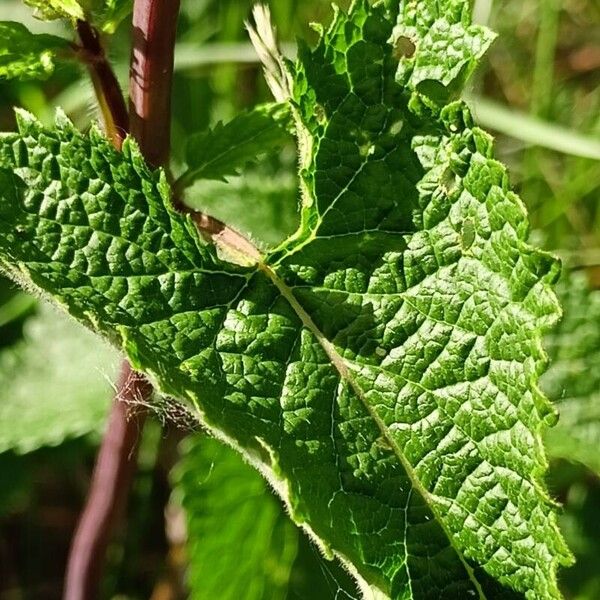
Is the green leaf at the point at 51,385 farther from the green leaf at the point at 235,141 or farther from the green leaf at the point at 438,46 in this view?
the green leaf at the point at 438,46

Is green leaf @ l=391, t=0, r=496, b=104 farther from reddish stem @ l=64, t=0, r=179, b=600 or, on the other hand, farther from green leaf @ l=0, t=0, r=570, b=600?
reddish stem @ l=64, t=0, r=179, b=600

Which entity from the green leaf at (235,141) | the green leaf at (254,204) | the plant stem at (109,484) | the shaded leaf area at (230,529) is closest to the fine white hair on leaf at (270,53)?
the green leaf at (235,141)

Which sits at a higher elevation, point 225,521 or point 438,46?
point 438,46

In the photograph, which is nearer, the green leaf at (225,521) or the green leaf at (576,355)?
the green leaf at (225,521)

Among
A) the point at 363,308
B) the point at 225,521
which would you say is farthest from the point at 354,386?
the point at 225,521

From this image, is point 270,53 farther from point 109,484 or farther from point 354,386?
point 109,484

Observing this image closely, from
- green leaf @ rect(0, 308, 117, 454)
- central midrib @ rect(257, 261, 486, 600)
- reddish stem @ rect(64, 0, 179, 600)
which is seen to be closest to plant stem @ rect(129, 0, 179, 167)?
reddish stem @ rect(64, 0, 179, 600)

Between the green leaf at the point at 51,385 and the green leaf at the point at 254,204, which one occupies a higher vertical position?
the green leaf at the point at 254,204
